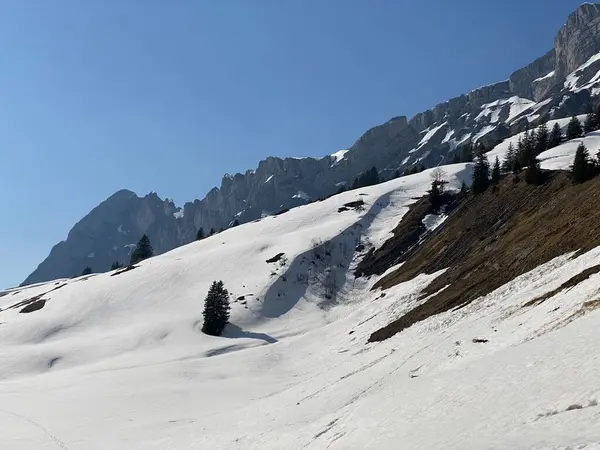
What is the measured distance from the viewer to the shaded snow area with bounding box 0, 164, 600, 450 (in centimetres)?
1390

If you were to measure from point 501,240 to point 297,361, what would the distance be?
22834mm

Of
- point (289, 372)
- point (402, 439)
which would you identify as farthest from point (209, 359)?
point (402, 439)

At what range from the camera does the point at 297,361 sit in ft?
156

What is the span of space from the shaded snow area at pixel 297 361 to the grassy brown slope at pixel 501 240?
8.61 ft

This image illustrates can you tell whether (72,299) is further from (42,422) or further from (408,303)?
(408,303)

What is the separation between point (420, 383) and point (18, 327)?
6566 cm

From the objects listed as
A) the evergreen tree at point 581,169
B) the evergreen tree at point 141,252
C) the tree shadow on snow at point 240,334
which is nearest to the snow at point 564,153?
the evergreen tree at point 581,169

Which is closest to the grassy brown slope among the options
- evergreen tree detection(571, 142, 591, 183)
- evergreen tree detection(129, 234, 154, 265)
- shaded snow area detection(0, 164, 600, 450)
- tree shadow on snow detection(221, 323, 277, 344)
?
evergreen tree detection(571, 142, 591, 183)

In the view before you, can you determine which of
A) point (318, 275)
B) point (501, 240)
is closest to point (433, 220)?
point (318, 275)

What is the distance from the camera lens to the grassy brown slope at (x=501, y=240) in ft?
108

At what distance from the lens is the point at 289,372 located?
43.6 meters

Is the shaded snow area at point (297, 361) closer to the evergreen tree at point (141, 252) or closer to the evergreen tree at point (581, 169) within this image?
the evergreen tree at point (581, 169)

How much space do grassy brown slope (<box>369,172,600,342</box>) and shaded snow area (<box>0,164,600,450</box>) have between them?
262 centimetres

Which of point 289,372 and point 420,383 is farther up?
point 420,383
